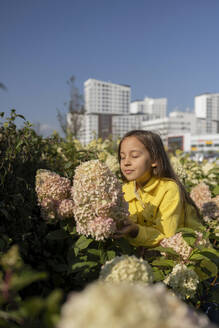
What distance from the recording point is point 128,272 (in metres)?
0.84

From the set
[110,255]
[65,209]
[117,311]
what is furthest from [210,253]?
[117,311]

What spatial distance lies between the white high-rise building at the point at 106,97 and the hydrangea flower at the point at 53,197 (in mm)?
101422

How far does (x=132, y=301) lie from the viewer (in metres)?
0.42

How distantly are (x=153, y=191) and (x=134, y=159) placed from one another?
0.30 metres

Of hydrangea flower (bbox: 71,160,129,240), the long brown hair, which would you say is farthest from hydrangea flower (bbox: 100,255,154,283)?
the long brown hair

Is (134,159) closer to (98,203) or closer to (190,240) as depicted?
(190,240)

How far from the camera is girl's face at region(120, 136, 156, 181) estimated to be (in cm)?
194

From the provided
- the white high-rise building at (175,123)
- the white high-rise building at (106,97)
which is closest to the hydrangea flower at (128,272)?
the white high-rise building at (175,123)

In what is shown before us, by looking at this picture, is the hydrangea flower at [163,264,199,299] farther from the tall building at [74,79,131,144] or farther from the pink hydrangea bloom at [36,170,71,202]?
the tall building at [74,79,131,144]

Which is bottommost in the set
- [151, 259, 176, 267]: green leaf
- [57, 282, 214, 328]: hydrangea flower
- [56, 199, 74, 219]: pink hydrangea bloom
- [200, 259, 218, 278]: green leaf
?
[200, 259, 218, 278]: green leaf

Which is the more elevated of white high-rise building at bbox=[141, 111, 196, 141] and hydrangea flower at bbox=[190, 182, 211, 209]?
white high-rise building at bbox=[141, 111, 196, 141]

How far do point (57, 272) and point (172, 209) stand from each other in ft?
2.76

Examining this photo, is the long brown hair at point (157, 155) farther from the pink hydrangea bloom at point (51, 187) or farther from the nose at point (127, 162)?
the pink hydrangea bloom at point (51, 187)

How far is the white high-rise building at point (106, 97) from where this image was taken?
104 meters
